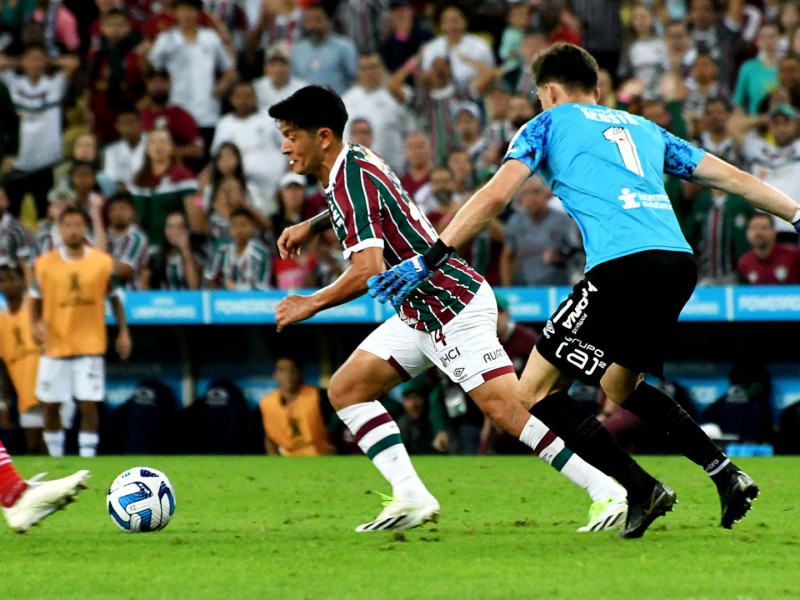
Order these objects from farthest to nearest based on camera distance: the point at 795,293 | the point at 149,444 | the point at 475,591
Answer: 1. the point at 149,444
2. the point at 795,293
3. the point at 475,591

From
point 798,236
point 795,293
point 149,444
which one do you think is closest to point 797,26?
point 798,236

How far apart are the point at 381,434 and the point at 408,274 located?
4.40ft

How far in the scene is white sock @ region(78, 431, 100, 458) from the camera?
13.7 meters

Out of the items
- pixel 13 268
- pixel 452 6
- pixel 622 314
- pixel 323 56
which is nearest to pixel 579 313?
pixel 622 314

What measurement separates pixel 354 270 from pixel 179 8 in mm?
10889

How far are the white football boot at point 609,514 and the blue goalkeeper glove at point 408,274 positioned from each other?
4.87 feet

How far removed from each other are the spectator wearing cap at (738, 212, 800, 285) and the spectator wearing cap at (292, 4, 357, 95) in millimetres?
5401

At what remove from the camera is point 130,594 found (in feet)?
17.2

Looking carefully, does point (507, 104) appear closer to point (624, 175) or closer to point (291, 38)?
point (291, 38)

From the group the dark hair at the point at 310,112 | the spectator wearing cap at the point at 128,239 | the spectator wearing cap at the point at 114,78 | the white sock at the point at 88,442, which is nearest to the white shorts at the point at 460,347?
the dark hair at the point at 310,112

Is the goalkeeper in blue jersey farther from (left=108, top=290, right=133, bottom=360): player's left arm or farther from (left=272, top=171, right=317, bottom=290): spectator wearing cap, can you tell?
(left=272, top=171, right=317, bottom=290): spectator wearing cap

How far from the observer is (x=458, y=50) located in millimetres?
15930

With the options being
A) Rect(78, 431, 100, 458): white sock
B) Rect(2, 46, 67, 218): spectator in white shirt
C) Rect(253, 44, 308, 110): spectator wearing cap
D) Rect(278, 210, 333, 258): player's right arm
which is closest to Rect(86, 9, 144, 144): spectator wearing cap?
Rect(2, 46, 67, 218): spectator in white shirt

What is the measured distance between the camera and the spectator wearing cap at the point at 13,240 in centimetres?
1538
